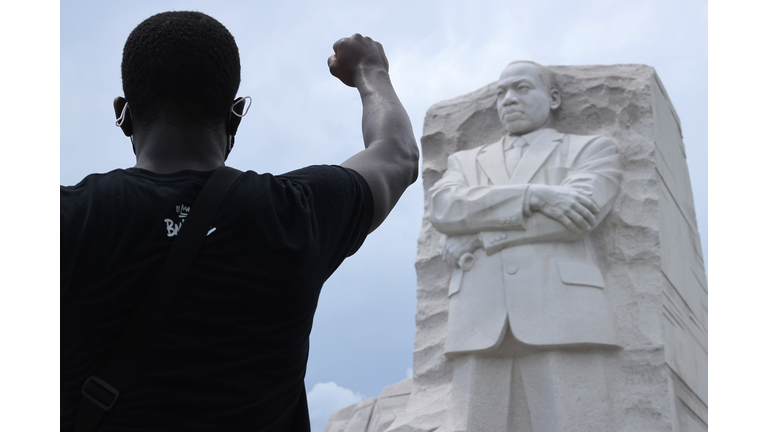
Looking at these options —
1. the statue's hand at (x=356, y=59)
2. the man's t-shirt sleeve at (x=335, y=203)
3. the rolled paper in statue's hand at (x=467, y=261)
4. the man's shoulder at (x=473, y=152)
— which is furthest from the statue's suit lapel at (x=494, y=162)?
the man's t-shirt sleeve at (x=335, y=203)

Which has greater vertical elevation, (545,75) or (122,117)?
(545,75)

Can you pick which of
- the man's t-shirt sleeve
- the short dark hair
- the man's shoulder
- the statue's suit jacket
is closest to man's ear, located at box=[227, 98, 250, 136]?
the short dark hair

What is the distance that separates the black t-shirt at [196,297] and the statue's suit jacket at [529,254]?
9.17 feet

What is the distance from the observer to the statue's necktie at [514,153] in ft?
13.4

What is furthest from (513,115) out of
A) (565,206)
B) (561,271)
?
(561,271)

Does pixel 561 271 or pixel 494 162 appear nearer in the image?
pixel 561 271

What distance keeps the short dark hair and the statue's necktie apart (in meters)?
3.17

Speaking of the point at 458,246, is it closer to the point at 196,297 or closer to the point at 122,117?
the point at 122,117

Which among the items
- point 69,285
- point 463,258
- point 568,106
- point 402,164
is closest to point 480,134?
point 568,106

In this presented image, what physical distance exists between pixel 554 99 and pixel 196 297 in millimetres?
3790

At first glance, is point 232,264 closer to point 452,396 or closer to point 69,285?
point 69,285

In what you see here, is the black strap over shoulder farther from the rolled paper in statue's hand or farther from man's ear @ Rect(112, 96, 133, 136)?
the rolled paper in statue's hand

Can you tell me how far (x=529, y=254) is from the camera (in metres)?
3.77

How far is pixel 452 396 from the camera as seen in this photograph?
150 inches
